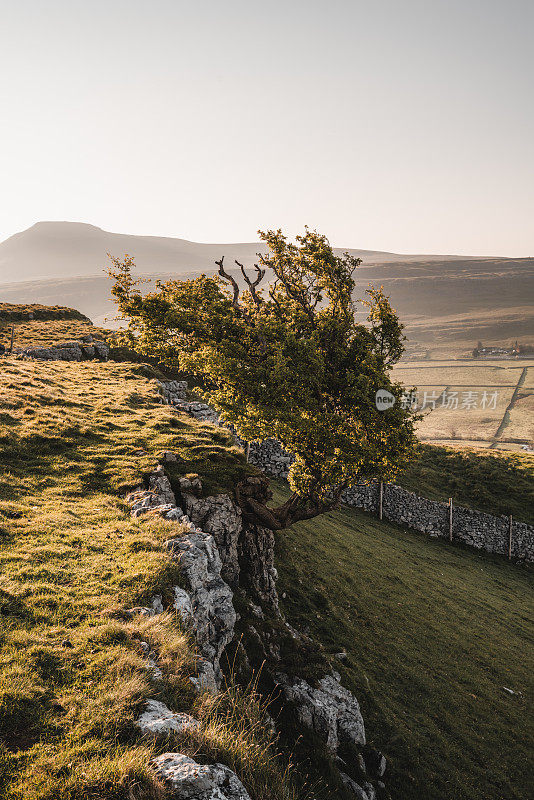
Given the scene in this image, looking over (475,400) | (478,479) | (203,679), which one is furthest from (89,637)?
(475,400)

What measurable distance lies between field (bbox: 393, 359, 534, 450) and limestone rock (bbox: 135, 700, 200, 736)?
82.2 meters

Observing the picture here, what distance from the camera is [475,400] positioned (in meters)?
137

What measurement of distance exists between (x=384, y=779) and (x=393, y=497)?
94.4ft

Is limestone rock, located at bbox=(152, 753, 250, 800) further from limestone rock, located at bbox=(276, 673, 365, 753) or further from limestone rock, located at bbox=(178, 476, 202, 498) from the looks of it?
limestone rock, located at bbox=(178, 476, 202, 498)

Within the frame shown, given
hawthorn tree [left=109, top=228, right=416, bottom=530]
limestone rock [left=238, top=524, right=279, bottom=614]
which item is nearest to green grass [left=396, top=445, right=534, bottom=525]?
hawthorn tree [left=109, top=228, right=416, bottom=530]

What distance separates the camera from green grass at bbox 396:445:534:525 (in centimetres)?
4088

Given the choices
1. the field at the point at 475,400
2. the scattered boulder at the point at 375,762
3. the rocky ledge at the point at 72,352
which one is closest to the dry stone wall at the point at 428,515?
the rocky ledge at the point at 72,352

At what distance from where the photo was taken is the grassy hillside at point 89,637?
212 inches

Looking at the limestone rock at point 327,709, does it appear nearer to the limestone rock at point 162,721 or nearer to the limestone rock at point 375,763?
the limestone rock at point 375,763

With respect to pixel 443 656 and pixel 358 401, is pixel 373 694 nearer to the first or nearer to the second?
pixel 443 656

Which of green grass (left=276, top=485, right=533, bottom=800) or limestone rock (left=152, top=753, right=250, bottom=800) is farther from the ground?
limestone rock (left=152, top=753, right=250, bottom=800)

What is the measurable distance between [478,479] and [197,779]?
1805 inches

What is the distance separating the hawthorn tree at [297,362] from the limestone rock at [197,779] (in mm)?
11354

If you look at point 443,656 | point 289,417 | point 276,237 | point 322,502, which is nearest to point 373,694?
point 443,656
